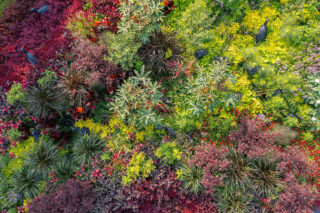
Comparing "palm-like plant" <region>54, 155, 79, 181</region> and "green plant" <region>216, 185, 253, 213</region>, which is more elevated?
"palm-like plant" <region>54, 155, 79, 181</region>

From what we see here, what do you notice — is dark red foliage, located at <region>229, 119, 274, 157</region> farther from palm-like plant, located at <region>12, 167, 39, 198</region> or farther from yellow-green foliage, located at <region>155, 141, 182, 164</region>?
palm-like plant, located at <region>12, 167, 39, 198</region>

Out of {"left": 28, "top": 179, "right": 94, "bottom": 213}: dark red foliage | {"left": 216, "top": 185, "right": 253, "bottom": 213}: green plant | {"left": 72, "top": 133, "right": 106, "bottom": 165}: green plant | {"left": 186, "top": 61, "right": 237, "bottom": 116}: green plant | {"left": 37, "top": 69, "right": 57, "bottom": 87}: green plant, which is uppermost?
{"left": 37, "top": 69, "right": 57, "bottom": 87}: green plant

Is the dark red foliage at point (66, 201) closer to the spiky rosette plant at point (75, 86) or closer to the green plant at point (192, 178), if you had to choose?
the spiky rosette plant at point (75, 86)

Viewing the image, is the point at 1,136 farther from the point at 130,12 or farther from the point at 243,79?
the point at 243,79

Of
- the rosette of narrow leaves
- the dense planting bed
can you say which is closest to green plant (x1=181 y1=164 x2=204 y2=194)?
the dense planting bed

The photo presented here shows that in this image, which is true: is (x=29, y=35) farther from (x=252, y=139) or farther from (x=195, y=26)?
(x=252, y=139)

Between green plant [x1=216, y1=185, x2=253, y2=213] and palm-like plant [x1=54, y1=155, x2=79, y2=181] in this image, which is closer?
green plant [x1=216, y1=185, x2=253, y2=213]
